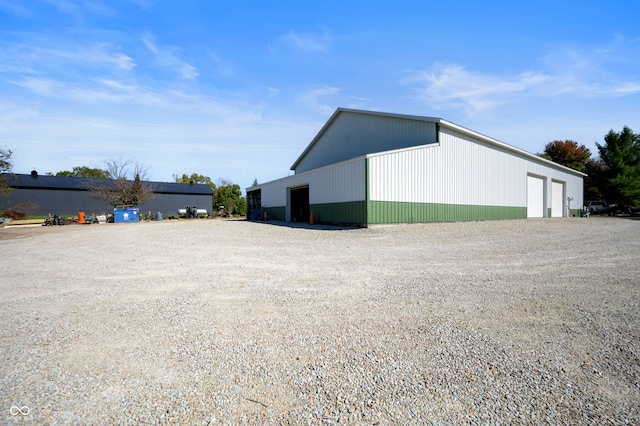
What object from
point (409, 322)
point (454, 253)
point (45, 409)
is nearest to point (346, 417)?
point (409, 322)

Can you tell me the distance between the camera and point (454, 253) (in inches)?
345

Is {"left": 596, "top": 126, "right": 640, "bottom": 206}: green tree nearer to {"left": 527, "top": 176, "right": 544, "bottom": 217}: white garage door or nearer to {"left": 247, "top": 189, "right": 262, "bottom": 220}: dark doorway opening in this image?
{"left": 527, "top": 176, "right": 544, "bottom": 217}: white garage door

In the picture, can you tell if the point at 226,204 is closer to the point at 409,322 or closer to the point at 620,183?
the point at 409,322

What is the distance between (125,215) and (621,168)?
172 feet

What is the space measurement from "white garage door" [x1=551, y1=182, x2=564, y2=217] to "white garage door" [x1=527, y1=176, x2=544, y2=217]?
1852mm

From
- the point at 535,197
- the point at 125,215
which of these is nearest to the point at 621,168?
the point at 535,197

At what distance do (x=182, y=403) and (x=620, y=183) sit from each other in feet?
A: 155

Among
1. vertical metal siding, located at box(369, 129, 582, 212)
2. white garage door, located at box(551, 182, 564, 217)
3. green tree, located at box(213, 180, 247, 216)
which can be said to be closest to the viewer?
vertical metal siding, located at box(369, 129, 582, 212)

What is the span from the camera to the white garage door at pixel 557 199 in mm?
29041

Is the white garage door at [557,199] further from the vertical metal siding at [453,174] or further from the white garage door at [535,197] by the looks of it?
the vertical metal siding at [453,174]

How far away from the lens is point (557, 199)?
2983 cm

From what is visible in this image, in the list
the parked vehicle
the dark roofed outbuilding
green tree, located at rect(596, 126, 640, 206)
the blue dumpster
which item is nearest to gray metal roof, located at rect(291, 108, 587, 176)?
green tree, located at rect(596, 126, 640, 206)

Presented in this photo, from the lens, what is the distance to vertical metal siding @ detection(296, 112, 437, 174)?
19391 mm

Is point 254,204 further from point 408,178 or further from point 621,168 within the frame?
point 621,168
